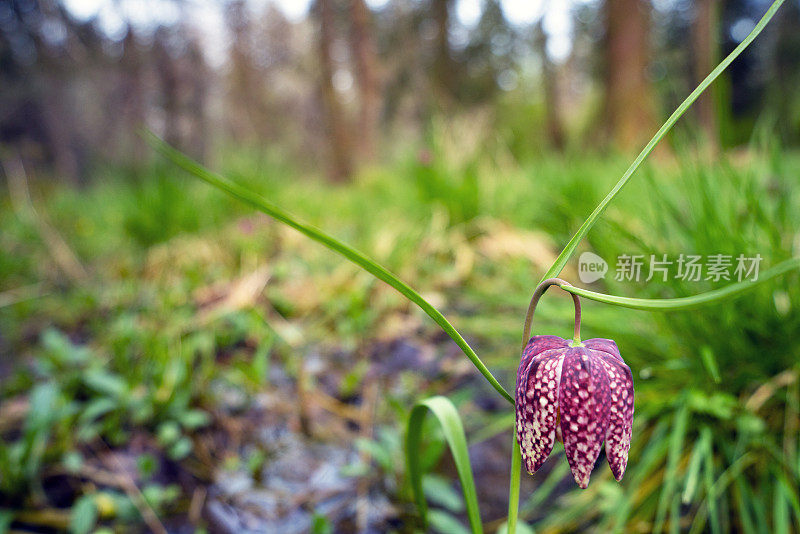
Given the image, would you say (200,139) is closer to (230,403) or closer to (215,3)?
(215,3)

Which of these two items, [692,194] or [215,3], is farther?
[215,3]

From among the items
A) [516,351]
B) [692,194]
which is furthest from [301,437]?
[692,194]

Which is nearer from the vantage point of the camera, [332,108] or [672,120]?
[672,120]

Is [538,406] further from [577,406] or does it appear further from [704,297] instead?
[704,297]

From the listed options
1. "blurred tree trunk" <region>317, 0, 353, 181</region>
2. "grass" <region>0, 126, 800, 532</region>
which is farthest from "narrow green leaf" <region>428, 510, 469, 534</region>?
"blurred tree trunk" <region>317, 0, 353, 181</region>

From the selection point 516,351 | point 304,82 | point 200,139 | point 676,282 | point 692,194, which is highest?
point 304,82

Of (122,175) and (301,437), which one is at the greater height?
(122,175)

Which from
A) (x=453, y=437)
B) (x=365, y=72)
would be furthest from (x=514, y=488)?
(x=365, y=72)
